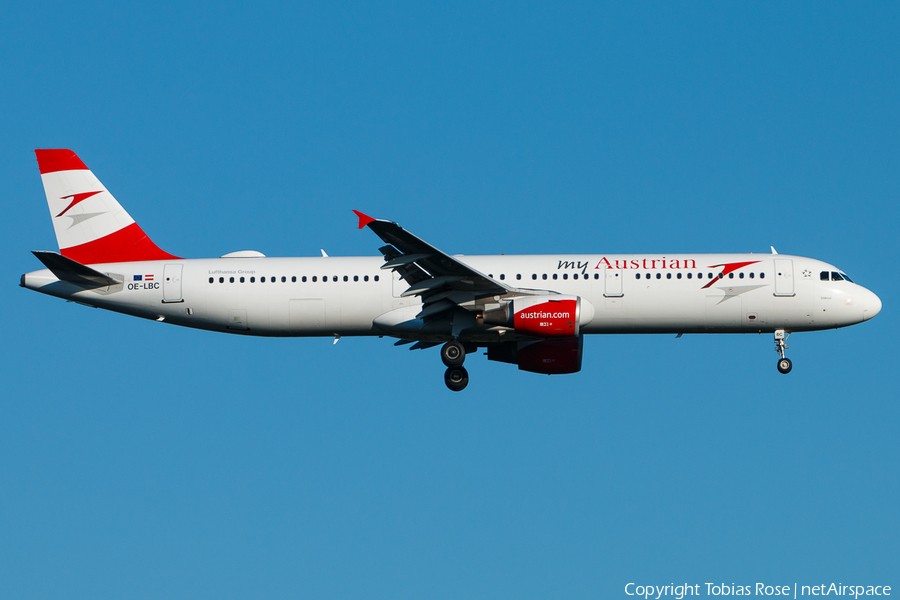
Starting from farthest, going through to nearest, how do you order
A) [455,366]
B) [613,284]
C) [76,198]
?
[76,198] < [455,366] < [613,284]

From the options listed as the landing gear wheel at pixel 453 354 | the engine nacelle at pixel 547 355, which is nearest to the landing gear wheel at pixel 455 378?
the landing gear wheel at pixel 453 354

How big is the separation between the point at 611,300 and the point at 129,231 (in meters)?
18.1

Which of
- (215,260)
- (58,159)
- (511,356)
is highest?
(58,159)

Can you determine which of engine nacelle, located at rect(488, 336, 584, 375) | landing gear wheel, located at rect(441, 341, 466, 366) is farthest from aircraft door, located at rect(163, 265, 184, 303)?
engine nacelle, located at rect(488, 336, 584, 375)

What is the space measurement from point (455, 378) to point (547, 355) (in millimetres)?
3713

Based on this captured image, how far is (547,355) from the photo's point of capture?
33.8m

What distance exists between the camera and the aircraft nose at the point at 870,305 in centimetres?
3191

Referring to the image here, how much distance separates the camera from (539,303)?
29844 millimetres

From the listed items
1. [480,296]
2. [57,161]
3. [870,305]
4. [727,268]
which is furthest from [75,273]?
[870,305]

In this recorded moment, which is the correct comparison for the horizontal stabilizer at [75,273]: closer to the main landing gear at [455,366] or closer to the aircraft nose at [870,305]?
the main landing gear at [455,366]

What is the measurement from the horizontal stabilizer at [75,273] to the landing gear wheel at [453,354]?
12050 mm

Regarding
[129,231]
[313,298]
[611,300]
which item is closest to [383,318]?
[313,298]

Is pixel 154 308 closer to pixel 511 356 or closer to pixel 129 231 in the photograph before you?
pixel 129 231

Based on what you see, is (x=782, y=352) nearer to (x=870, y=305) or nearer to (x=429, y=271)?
(x=870, y=305)
